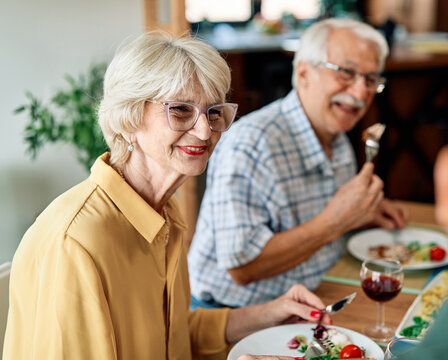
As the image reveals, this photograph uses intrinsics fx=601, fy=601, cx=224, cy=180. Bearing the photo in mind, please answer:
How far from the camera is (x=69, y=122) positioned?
9.30 feet

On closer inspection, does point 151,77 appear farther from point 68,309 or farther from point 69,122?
point 69,122

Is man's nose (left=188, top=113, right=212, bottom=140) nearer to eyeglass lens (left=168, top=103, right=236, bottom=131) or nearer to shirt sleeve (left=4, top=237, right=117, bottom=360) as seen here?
eyeglass lens (left=168, top=103, right=236, bottom=131)

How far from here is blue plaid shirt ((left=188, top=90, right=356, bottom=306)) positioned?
1.93 meters

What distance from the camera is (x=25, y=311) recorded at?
1201 millimetres

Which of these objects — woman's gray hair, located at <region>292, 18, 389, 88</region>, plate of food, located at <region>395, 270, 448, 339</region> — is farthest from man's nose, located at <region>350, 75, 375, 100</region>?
plate of food, located at <region>395, 270, 448, 339</region>

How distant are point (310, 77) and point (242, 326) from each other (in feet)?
3.24

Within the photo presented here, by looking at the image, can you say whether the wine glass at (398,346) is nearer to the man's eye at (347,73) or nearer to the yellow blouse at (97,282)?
the yellow blouse at (97,282)

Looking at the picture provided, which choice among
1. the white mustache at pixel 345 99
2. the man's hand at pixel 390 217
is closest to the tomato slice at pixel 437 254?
the man's hand at pixel 390 217

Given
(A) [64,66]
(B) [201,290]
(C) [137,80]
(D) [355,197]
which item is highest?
(C) [137,80]

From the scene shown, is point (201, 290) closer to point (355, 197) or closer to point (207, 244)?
point (207, 244)

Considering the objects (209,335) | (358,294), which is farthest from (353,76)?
(209,335)

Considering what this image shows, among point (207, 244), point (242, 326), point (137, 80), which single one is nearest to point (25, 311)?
point (137, 80)

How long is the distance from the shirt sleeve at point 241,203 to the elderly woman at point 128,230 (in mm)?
422

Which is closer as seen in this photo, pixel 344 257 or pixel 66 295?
pixel 66 295
